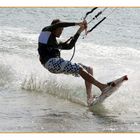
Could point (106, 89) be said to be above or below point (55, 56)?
below

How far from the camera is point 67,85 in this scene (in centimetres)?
1057

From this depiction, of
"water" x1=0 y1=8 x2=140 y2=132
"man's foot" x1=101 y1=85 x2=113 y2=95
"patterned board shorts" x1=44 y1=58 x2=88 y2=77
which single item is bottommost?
"water" x1=0 y1=8 x2=140 y2=132

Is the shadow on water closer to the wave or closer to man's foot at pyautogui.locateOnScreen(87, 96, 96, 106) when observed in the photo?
man's foot at pyautogui.locateOnScreen(87, 96, 96, 106)

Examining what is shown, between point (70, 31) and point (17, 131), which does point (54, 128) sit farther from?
point (70, 31)

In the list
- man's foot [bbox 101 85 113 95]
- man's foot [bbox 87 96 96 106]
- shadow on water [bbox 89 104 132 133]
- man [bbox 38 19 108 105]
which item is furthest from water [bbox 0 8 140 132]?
man [bbox 38 19 108 105]

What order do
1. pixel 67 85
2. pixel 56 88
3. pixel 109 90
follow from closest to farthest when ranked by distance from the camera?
1. pixel 109 90
2. pixel 56 88
3. pixel 67 85

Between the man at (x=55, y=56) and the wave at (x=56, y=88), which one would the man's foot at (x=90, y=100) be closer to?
the man at (x=55, y=56)

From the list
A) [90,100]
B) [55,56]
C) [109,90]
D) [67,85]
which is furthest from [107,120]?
[67,85]

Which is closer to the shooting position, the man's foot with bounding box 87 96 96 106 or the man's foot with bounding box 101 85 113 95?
the man's foot with bounding box 101 85 113 95

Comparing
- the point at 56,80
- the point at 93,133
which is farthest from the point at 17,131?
the point at 56,80

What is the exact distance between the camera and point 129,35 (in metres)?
17.5

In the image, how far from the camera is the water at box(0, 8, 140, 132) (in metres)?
7.99

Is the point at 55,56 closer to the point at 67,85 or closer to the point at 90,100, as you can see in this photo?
the point at 90,100

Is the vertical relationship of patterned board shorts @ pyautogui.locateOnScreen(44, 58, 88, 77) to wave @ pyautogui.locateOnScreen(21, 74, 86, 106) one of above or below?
above
